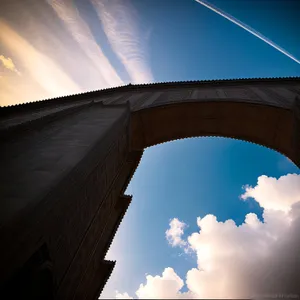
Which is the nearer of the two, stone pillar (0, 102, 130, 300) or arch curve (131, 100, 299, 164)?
stone pillar (0, 102, 130, 300)

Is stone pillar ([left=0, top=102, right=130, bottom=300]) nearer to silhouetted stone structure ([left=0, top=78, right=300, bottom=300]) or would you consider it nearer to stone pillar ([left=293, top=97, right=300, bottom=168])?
silhouetted stone structure ([left=0, top=78, right=300, bottom=300])

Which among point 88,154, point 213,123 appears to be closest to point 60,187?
point 88,154

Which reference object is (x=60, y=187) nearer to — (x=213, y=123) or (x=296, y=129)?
(x=296, y=129)

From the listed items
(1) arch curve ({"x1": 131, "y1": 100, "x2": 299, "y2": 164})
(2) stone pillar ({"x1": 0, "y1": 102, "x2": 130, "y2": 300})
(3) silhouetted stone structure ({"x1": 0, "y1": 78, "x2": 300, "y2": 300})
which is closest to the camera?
(2) stone pillar ({"x1": 0, "y1": 102, "x2": 130, "y2": 300})

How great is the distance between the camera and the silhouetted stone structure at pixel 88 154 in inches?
86.9

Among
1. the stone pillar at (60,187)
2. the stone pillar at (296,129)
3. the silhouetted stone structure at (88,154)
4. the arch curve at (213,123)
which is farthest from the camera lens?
the arch curve at (213,123)

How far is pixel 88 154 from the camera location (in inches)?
133

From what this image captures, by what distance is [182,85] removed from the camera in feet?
26.9

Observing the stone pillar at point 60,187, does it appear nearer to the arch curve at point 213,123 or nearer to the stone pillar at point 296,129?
the arch curve at point 213,123

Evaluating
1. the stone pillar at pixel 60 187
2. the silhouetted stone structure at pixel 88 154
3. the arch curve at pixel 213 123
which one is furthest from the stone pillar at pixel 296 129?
the stone pillar at pixel 60 187

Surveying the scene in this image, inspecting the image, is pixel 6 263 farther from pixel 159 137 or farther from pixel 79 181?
pixel 159 137

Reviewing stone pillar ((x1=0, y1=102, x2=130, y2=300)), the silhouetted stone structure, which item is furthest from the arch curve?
stone pillar ((x1=0, y1=102, x2=130, y2=300))

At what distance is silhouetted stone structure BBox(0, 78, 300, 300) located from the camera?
221 centimetres

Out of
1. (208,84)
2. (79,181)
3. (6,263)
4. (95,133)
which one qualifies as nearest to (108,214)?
(95,133)
